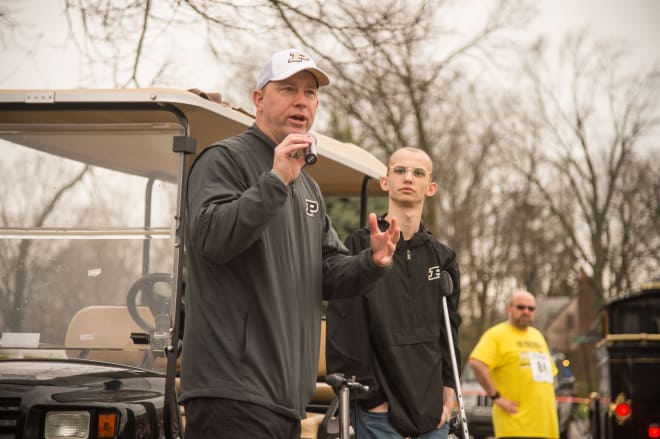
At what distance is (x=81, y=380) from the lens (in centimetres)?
425

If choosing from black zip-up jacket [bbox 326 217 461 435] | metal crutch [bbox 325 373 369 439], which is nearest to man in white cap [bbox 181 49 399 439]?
metal crutch [bbox 325 373 369 439]

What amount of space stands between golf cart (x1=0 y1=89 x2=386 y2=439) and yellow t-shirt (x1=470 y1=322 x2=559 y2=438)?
4.63 meters

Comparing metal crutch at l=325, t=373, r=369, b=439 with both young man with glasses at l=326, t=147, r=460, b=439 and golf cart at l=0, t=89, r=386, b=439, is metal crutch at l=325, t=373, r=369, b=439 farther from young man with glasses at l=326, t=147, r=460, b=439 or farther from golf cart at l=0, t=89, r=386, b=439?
golf cart at l=0, t=89, r=386, b=439

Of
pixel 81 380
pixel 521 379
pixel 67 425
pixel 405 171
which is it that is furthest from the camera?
pixel 521 379

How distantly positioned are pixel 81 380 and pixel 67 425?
0.94 ft

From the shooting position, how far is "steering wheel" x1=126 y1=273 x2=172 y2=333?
180 inches

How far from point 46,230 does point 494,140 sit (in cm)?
2924

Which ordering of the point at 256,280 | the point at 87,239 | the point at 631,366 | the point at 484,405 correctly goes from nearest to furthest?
1. the point at 256,280
2. the point at 87,239
3. the point at 631,366
4. the point at 484,405

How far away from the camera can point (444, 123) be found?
2714 cm

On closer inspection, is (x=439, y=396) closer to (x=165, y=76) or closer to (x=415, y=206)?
(x=415, y=206)

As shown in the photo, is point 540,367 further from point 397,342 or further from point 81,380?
point 81,380

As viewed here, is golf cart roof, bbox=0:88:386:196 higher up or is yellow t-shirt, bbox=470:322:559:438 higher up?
golf cart roof, bbox=0:88:386:196

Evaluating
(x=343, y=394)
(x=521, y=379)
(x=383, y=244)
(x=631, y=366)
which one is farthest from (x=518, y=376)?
(x=383, y=244)

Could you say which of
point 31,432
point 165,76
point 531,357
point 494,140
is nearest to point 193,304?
point 31,432
